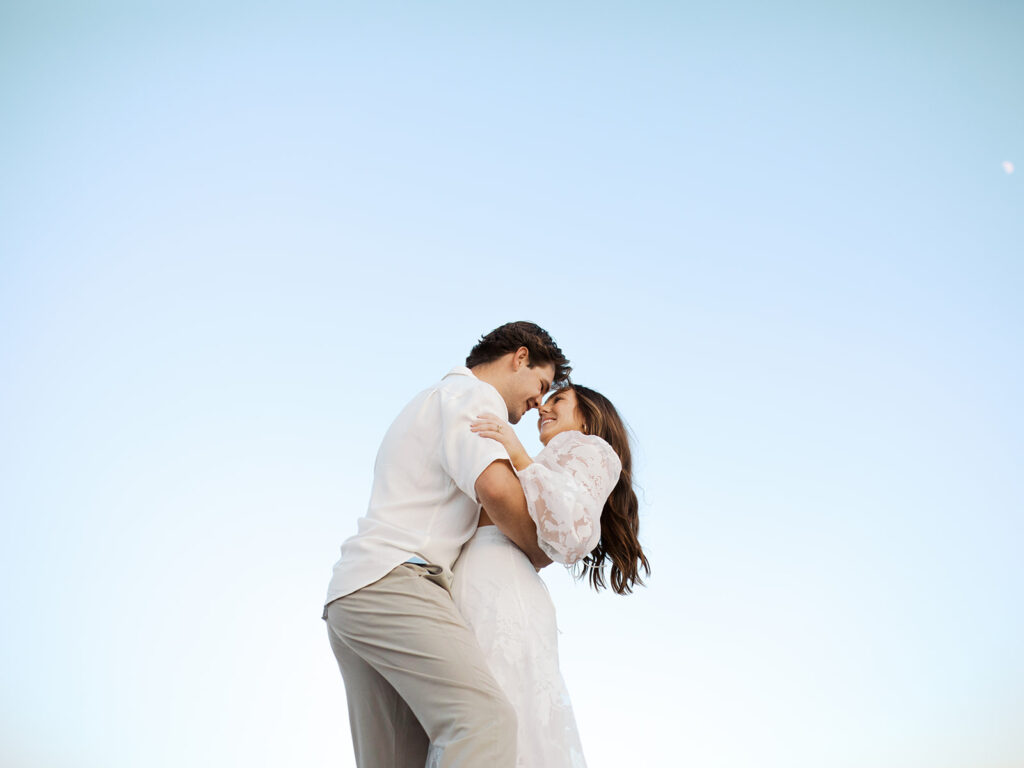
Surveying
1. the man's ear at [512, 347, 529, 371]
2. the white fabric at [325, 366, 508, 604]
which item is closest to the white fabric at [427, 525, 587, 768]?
the white fabric at [325, 366, 508, 604]

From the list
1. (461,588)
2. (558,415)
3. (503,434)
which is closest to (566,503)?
(503,434)

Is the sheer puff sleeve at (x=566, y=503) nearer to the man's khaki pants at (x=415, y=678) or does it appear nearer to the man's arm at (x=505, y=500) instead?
the man's arm at (x=505, y=500)

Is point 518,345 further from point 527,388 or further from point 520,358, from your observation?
point 527,388

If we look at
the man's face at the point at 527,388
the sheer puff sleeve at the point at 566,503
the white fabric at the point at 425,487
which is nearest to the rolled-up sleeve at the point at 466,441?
the white fabric at the point at 425,487

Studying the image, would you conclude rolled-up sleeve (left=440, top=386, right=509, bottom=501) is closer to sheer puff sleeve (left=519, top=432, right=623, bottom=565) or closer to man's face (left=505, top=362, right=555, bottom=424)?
sheer puff sleeve (left=519, top=432, right=623, bottom=565)

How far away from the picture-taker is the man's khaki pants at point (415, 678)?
7.88 ft

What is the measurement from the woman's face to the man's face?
0.18ft

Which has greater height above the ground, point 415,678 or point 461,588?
point 461,588

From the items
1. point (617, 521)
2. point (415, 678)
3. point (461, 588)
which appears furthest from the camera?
point (617, 521)

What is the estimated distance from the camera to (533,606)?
9.30 ft

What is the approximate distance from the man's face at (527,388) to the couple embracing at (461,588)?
44 centimetres

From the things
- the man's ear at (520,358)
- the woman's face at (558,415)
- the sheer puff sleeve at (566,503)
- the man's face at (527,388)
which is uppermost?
the man's ear at (520,358)

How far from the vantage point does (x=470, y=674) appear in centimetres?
244

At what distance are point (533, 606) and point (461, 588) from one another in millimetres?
231
